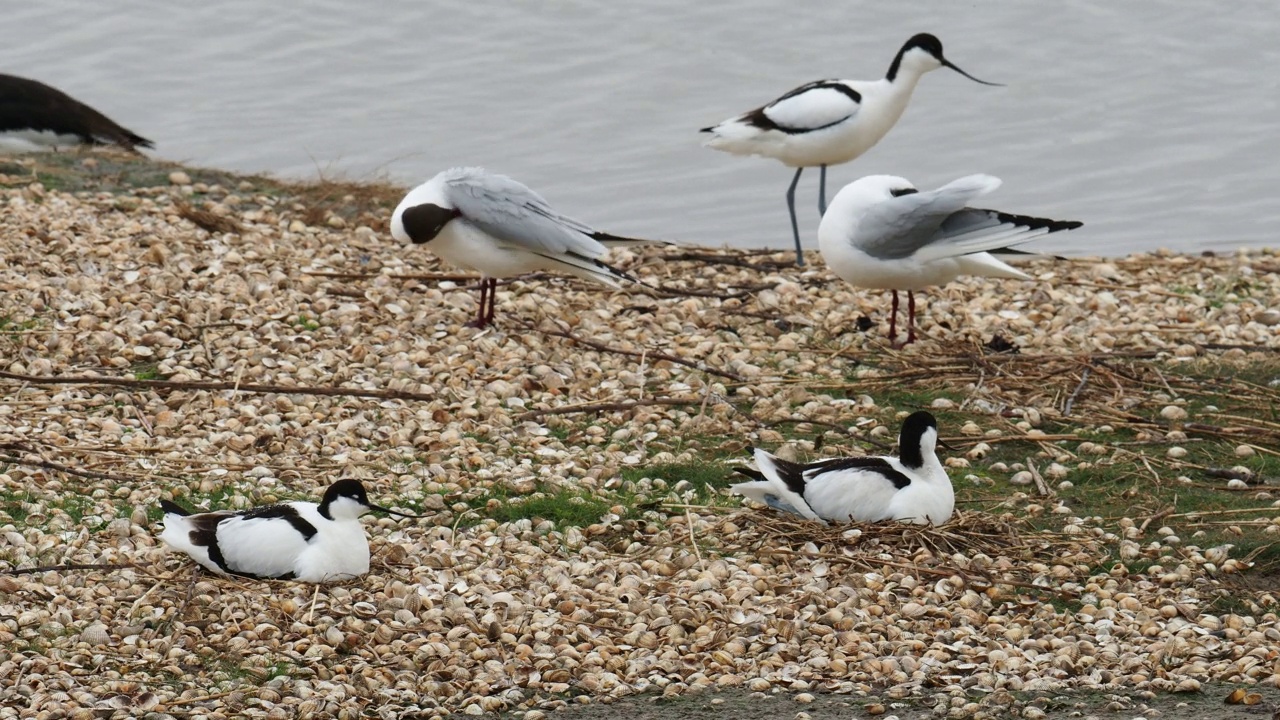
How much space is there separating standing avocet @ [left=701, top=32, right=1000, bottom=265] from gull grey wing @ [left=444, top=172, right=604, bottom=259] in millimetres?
1935

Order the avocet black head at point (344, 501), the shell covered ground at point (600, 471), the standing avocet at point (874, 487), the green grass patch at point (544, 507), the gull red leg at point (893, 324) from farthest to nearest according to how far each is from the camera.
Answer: the gull red leg at point (893, 324), the green grass patch at point (544, 507), the standing avocet at point (874, 487), the avocet black head at point (344, 501), the shell covered ground at point (600, 471)

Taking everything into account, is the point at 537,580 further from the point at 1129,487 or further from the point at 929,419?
the point at 1129,487

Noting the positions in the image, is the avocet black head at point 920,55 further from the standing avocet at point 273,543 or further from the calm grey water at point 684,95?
the standing avocet at point 273,543

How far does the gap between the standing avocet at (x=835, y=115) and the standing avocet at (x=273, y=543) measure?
478 centimetres

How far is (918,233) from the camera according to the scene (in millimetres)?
7859

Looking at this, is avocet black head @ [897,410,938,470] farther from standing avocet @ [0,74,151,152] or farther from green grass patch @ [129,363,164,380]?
standing avocet @ [0,74,151,152]

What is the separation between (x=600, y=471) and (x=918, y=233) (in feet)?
7.44

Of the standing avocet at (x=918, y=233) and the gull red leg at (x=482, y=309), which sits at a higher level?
the standing avocet at (x=918, y=233)

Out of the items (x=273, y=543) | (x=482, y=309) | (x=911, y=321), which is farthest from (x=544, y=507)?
(x=911, y=321)

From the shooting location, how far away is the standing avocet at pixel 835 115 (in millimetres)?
9750

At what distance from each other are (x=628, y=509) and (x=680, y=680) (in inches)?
50.3

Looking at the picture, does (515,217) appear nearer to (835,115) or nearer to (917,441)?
(835,115)

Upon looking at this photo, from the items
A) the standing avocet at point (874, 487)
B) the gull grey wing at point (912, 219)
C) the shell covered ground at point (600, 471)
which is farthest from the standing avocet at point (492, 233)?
the standing avocet at point (874, 487)

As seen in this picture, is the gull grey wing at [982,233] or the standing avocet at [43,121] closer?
the gull grey wing at [982,233]
